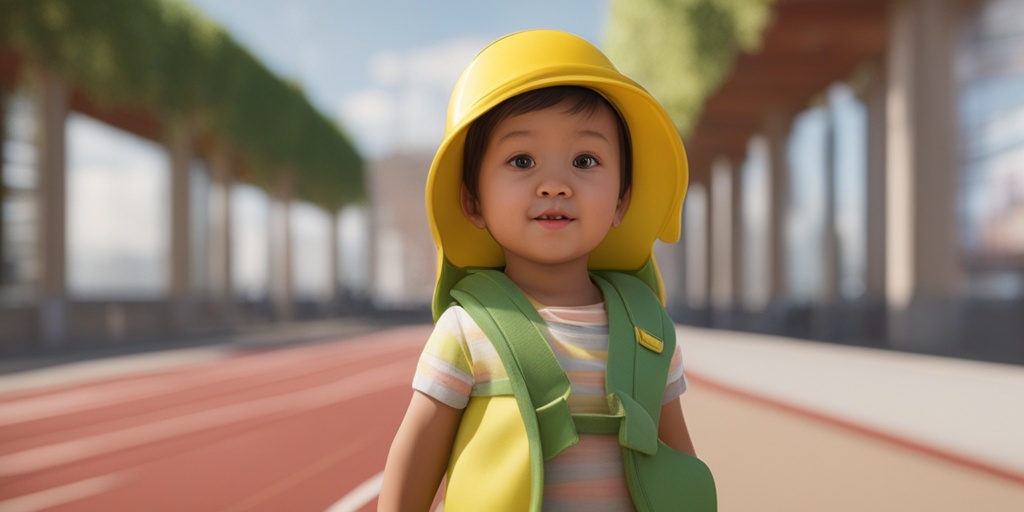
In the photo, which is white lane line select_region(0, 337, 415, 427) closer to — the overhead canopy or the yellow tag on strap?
the yellow tag on strap

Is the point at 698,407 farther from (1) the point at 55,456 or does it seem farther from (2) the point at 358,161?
(2) the point at 358,161

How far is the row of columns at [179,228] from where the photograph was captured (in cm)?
2062

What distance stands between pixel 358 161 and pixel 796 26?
101ft

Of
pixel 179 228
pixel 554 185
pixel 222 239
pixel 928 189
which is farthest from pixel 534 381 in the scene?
pixel 222 239

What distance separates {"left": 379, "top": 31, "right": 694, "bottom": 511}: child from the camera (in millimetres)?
1863

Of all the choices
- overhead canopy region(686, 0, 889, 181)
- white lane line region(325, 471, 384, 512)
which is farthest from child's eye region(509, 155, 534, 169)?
overhead canopy region(686, 0, 889, 181)

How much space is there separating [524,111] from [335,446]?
5724mm

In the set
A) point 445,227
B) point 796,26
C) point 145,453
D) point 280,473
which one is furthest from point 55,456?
point 796,26

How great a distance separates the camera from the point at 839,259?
94.0 ft

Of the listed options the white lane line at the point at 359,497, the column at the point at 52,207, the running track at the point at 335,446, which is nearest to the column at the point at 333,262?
the column at the point at 52,207

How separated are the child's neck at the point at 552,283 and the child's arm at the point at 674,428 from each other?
33cm

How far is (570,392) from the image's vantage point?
6.23ft

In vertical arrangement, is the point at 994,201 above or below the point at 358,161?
below

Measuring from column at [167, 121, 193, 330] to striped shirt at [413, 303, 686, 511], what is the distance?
29393mm
